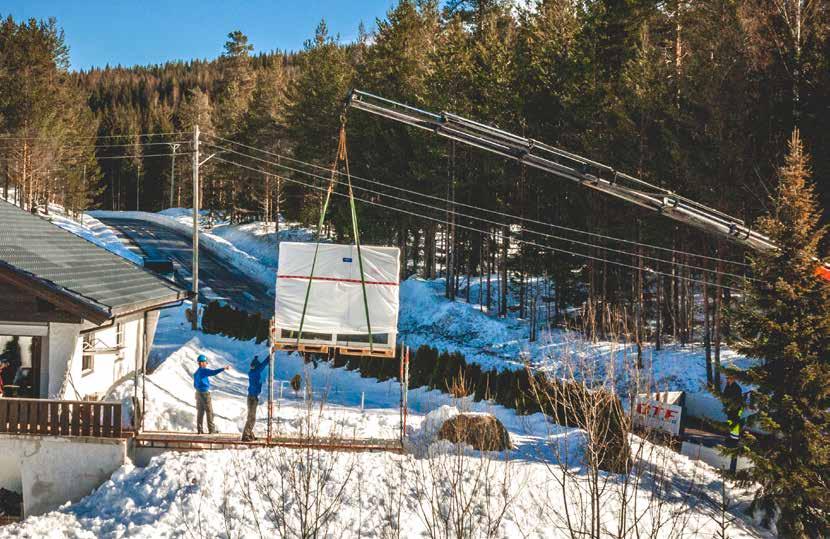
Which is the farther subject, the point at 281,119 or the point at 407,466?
the point at 281,119

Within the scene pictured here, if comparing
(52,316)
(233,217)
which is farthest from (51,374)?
(233,217)

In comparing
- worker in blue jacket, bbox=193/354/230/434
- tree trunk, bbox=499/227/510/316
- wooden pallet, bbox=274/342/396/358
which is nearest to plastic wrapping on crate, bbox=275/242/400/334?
wooden pallet, bbox=274/342/396/358

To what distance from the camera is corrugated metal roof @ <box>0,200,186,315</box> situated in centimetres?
1484

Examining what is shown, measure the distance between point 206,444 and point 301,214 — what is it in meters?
40.2

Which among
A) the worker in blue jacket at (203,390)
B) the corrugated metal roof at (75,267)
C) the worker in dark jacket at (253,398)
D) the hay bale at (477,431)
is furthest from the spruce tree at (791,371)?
the corrugated metal roof at (75,267)

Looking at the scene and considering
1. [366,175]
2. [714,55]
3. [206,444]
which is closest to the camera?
[206,444]

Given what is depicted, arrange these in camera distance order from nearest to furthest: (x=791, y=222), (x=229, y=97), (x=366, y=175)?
1. (x=791, y=222)
2. (x=366, y=175)
3. (x=229, y=97)

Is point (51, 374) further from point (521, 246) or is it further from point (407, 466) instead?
point (521, 246)

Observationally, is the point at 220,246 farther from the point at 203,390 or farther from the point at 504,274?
the point at 203,390

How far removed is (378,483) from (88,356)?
9100 mm

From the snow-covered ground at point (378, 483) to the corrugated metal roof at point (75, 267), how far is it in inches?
112

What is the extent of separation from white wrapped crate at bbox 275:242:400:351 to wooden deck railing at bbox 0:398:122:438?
4.25m

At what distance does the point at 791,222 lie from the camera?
43.4ft

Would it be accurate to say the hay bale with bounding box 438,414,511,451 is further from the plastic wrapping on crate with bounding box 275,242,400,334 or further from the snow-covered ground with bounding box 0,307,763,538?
the plastic wrapping on crate with bounding box 275,242,400,334
